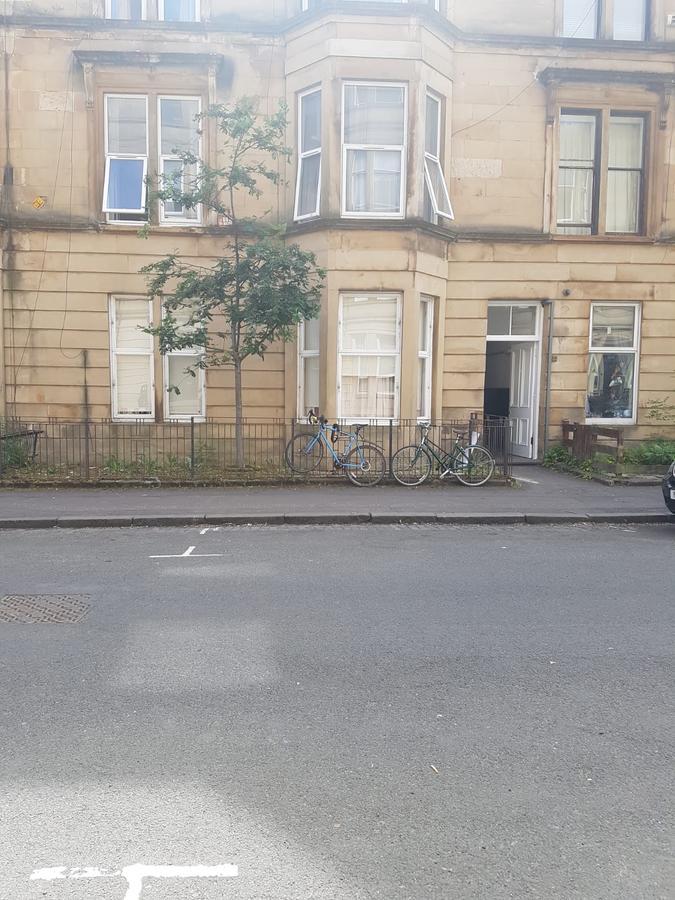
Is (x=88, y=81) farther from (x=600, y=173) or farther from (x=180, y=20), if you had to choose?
(x=600, y=173)

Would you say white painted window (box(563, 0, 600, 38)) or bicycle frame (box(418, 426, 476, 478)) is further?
white painted window (box(563, 0, 600, 38))

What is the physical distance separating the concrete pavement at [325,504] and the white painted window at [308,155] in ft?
19.2

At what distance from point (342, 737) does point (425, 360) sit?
11844 mm

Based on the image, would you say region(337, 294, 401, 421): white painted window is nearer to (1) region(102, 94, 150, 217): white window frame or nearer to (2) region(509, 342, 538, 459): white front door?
(2) region(509, 342, 538, 459): white front door

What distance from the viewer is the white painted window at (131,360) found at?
1547 cm

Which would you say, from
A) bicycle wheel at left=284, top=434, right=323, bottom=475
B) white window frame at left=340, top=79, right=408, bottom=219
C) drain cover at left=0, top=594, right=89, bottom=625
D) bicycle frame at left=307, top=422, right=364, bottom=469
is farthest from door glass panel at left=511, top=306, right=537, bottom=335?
drain cover at left=0, top=594, right=89, bottom=625

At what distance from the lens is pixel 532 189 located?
15477 mm

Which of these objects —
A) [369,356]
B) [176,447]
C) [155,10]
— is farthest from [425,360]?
[155,10]

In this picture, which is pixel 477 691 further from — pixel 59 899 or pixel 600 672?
pixel 59 899

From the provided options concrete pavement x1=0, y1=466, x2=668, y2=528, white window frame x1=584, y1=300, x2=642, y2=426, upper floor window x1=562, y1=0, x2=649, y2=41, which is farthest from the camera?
white window frame x1=584, y1=300, x2=642, y2=426

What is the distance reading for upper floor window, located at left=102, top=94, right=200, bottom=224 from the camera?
15.0 m

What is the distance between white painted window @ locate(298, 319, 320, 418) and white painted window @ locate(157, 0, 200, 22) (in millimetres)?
6836

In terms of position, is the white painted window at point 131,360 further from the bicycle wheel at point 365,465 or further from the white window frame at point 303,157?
the bicycle wheel at point 365,465

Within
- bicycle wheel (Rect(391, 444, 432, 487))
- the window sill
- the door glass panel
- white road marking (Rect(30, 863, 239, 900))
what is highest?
the window sill
